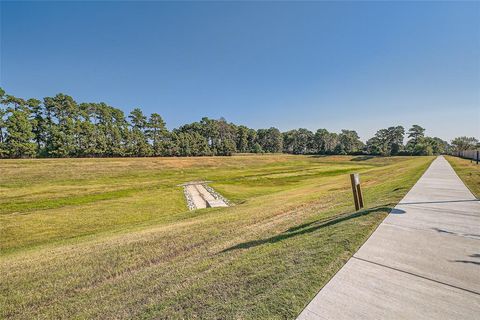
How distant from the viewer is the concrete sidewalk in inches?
106

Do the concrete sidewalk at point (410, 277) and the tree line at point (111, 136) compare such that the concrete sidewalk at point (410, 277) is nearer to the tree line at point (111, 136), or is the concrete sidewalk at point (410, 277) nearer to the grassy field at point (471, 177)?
the grassy field at point (471, 177)

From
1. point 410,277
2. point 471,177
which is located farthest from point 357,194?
→ point 471,177

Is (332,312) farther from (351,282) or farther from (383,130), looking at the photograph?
(383,130)

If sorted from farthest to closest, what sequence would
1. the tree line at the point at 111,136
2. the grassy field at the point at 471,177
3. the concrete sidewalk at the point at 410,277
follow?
the tree line at the point at 111,136 < the grassy field at the point at 471,177 < the concrete sidewalk at the point at 410,277

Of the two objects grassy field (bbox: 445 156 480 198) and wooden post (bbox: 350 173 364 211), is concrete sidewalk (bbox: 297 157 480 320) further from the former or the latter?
grassy field (bbox: 445 156 480 198)

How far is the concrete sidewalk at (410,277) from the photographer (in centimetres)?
270

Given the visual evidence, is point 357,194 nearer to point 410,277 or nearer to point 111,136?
point 410,277

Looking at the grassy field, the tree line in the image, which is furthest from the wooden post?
the tree line

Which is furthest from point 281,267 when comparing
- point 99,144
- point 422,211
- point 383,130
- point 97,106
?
point 383,130

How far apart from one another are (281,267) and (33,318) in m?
4.70

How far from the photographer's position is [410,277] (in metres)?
3.34

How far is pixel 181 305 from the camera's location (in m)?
3.41

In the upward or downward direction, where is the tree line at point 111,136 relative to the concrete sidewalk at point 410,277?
upward

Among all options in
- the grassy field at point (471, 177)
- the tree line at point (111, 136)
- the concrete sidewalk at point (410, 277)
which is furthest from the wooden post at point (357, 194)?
the tree line at point (111, 136)
